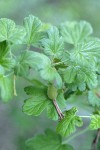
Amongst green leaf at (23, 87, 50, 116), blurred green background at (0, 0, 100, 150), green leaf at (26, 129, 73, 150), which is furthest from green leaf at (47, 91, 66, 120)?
blurred green background at (0, 0, 100, 150)

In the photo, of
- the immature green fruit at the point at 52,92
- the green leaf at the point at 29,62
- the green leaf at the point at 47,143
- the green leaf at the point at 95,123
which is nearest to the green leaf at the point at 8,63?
the green leaf at the point at 29,62

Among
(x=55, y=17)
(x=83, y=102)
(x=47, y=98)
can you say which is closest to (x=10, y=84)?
(x=47, y=98)

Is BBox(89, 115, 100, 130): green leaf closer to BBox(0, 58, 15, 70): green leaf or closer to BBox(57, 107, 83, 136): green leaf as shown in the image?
BBox(57, 107, 83, 136): green leaf

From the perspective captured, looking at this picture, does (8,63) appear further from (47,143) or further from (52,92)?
(47,143)

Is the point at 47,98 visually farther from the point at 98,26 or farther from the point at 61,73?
the point at 98,26

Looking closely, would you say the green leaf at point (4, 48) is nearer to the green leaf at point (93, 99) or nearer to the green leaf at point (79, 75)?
the green leaf at point (79, 75)

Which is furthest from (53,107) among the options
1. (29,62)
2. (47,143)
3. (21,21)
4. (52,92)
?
(21,21)

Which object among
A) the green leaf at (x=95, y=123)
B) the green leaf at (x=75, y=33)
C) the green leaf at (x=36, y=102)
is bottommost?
the green leaf at (x=95, y=123)
